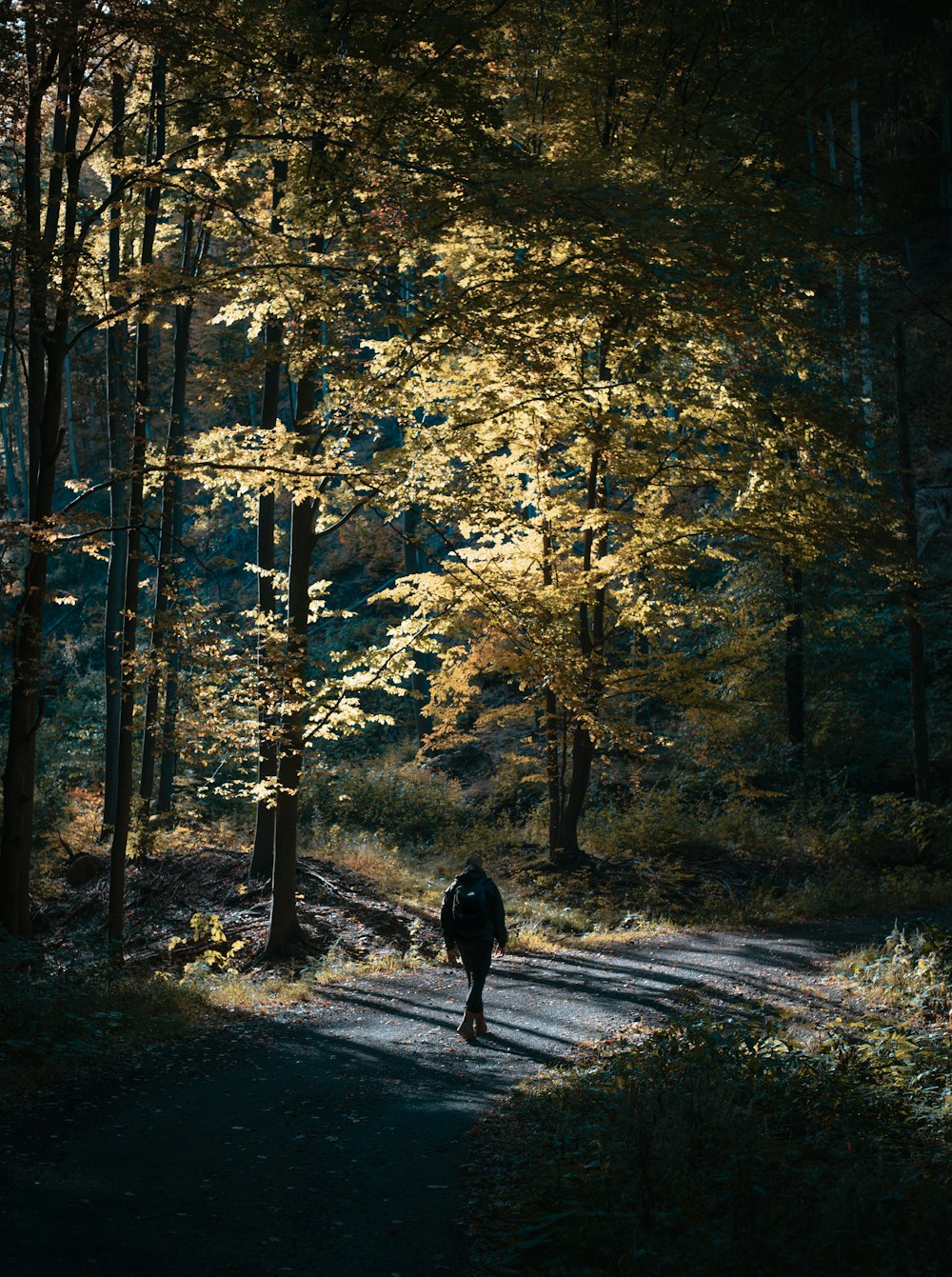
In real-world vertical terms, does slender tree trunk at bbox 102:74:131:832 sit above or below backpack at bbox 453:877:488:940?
above

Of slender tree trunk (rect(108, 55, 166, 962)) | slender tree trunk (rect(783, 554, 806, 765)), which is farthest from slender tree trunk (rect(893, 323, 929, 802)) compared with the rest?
slender tree trunk (rect(108, 55, 166, 962))

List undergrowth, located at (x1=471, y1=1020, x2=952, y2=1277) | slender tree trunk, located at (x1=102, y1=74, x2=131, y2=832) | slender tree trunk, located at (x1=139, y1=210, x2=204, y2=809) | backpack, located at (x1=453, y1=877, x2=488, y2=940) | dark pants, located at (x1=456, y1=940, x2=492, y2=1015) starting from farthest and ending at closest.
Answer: slender tree trunk, located at (x1=102, y1=74, x2=131, y2=832), slender tree trunk, located at (x1=139, y1=210, x2=204, y2=809), backpack, located at (x1=453, y1=877, x2=488, y2=940), dark pants, located at (x1=456, y1=940, x2=492, y2=1015), undergrowth, located at (x1=471, y1=1020, x2=952, y2=1277)

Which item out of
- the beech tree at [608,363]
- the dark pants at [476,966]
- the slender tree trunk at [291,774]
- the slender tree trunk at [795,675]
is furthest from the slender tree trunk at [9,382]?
the slender tree trunk at [795,675]

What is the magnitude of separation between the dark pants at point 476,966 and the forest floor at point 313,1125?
37cm

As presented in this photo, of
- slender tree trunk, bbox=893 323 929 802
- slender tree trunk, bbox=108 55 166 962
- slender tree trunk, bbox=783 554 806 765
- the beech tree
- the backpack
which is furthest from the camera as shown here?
slender tree trunk, bbox=783 554 806 765

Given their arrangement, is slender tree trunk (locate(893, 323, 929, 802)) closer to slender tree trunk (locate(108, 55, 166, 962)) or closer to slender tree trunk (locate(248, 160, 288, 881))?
slender tree trunk (locate(248, 160, 288, 881))

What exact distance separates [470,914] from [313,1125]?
326 centimetres

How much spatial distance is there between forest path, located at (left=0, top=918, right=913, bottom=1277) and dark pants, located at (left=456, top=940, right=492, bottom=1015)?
346 mm

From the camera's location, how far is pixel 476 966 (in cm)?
962

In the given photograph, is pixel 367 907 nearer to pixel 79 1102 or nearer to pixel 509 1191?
pixel 79 1102

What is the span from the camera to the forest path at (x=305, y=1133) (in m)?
4.66

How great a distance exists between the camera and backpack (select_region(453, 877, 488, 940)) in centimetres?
975

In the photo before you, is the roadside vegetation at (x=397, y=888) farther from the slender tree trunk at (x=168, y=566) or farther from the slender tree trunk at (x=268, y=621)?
the slender tree trunk at (x=168, y=566)

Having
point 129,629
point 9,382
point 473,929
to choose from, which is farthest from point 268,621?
point 9,382
